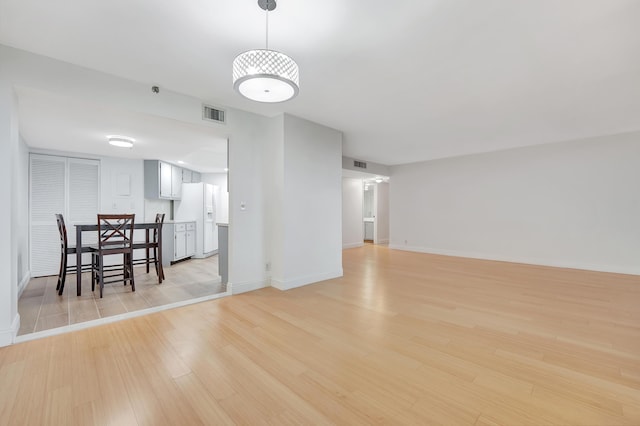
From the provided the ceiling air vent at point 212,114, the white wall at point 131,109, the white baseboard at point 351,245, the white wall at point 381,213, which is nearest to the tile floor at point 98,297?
the white wall at point 131,109

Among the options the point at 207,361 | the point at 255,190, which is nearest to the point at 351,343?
the point at 207,361

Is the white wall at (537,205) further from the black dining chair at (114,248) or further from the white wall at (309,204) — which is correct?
the black dining chair at (114,248)

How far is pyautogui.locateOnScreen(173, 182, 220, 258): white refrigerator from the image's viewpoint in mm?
6543

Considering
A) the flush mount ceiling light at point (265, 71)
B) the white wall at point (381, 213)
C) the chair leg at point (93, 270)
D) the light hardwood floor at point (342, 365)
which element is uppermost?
the flush mount ceiling light at point (265, 71)

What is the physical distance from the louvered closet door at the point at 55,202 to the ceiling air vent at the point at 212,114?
3809 mm

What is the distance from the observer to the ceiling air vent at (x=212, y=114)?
3.40m

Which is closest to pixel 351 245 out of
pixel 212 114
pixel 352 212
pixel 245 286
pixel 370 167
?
pixel 352 212

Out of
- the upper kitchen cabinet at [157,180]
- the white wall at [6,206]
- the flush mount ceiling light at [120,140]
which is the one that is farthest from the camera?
the upper kitchen cabinet at [157,180]

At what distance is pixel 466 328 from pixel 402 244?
5635 mm

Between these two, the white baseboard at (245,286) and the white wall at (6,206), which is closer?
the white wall at (6,206)

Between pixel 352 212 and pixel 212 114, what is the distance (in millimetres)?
6082

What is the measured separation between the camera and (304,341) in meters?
2.34

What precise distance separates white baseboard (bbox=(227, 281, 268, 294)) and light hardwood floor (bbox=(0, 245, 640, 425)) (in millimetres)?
218

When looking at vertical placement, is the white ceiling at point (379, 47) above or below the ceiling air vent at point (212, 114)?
above
